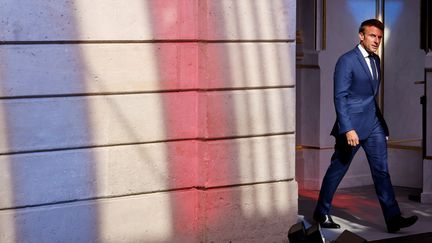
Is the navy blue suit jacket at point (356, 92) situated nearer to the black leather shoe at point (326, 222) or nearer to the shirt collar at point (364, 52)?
the shirt collar at point (364, 52)

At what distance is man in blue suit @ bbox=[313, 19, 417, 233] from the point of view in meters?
10.2

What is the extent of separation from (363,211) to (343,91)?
214 cm

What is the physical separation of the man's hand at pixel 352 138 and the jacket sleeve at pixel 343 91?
5 centimetres

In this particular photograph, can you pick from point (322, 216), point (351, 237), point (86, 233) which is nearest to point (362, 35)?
point (322, 216)

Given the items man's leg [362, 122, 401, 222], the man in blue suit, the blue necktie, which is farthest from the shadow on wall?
the blue necktie

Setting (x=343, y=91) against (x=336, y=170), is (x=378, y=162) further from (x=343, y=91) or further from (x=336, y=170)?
(x=343, y=91)

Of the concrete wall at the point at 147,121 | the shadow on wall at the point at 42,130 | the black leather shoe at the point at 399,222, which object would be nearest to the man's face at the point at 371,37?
the concrete wall at the point at 147,121

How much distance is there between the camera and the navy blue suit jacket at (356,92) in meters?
10.2

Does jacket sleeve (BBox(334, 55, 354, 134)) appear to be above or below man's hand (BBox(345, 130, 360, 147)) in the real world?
above

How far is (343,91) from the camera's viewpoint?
10172 millimetres

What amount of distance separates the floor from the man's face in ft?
→ 5.48

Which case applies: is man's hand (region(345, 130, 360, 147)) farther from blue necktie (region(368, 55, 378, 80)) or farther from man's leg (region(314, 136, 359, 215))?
blue necktie (region(368, 55, 378, 80))

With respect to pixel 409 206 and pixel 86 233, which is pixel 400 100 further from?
pixel 86 233

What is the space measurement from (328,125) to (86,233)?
5415mm
